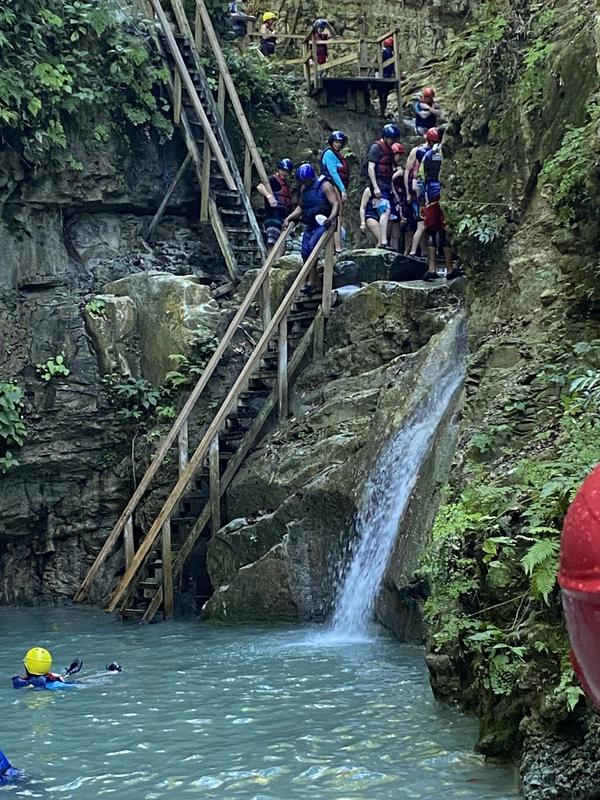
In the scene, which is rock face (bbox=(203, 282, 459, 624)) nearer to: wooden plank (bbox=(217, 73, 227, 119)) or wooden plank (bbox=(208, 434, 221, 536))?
wooden plank (bbox=(208, 434, 221, 536))

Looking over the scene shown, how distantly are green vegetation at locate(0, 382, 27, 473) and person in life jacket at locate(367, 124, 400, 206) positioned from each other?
253 inches

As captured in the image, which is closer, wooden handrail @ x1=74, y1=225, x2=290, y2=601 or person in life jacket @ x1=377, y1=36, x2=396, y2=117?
wooden handrail @ x1=74, y1=225, x2=290, y2=601

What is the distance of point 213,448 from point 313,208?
4.38 metres

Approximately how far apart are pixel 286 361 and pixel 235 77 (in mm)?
8093

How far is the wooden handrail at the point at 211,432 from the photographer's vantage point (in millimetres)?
12688

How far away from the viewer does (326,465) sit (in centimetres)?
1209

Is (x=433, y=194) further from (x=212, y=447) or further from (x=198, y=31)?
(x=198, y=31)

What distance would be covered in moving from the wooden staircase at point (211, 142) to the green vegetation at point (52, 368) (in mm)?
3748

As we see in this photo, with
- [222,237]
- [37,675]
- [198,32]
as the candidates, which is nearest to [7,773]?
[37,675]

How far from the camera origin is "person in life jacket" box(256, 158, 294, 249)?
1761cm

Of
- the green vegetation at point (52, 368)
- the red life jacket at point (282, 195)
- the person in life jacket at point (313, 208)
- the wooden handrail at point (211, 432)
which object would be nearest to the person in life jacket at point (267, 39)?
the red life jacket at point (282, 195)

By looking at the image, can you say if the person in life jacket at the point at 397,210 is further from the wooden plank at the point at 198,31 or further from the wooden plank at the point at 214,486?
the wooden plank at the point at 198,31

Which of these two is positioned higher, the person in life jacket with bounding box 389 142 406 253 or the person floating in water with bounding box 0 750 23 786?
the person in life jacket with bounding box 389 142 406 253

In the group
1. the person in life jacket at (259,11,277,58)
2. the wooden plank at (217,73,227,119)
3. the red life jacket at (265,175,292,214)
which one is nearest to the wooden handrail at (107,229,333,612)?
the red life jacket at (265,175,292,214)
